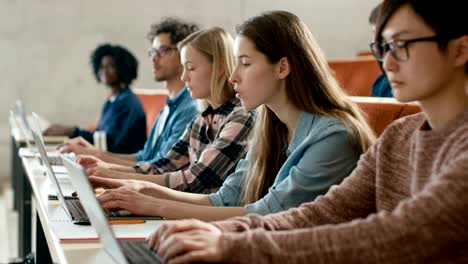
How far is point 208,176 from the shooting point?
7.56 feet

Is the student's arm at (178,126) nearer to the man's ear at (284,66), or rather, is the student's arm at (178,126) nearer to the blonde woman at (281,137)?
the blonde woman at (281,137)

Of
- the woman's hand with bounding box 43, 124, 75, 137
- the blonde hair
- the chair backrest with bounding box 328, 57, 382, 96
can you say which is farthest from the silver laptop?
the chair backrest with bounding box 328, 57, 382, 96

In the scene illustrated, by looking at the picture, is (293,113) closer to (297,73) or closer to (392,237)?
(297,73)

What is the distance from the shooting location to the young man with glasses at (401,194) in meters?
1.00

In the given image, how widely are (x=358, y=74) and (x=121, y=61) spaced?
1446 millimetres

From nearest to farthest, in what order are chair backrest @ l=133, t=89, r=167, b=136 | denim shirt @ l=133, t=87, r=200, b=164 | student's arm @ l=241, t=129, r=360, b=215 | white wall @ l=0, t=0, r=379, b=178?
student's arm @ l=241, t=129, r=360, b=215 → denim shirt @ l=133, t=87, r=200, b=164 → chair backrest @ l=133, t=89, r=167, b=136 → white wall @ l=0, t=0, r=379, b=178

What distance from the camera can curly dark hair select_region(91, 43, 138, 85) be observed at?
4.48 meters

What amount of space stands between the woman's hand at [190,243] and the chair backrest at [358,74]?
332cm

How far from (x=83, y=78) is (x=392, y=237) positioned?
17.4ft

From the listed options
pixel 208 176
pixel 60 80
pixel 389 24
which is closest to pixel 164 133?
pixel 208 176

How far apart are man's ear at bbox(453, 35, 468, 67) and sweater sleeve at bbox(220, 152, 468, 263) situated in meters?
0.20

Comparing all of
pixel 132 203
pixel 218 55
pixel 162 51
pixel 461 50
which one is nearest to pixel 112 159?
pixel 162 51

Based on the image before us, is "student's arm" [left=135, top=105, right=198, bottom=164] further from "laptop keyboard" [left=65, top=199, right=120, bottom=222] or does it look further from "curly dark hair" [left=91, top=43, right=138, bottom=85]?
"curly dark hair" [left=91, top=43, right=138, bottom=85]

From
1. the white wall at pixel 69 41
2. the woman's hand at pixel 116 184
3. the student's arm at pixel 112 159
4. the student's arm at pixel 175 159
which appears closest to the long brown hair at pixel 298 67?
the woman's hand at pixel 116 184
